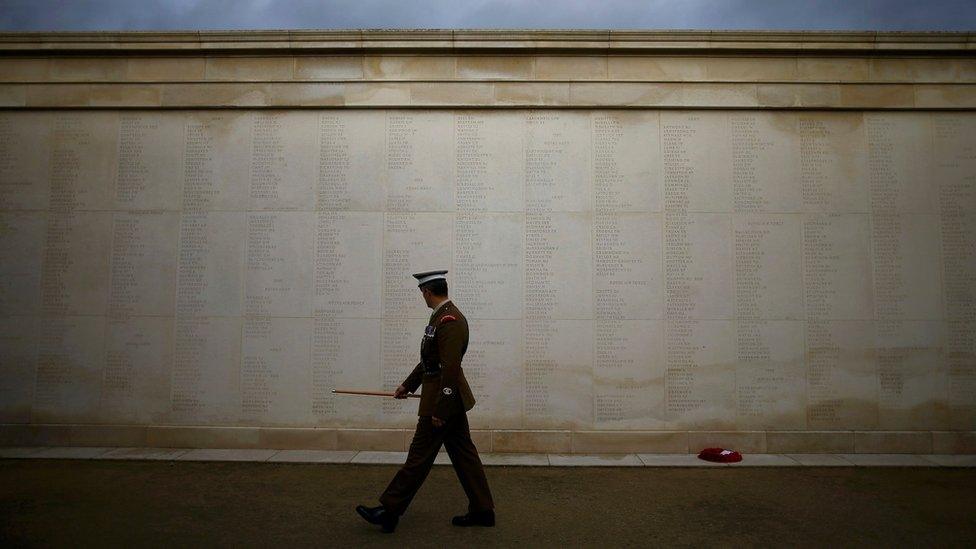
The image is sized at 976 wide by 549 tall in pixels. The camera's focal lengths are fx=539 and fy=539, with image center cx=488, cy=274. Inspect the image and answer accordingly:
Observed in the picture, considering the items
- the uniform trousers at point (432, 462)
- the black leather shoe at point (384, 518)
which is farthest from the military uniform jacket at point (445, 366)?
the black leather shoe at point (384, 518)

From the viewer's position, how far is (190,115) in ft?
27.7

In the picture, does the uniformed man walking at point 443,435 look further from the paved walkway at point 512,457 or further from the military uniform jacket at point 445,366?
the paved walkway at point 512,457

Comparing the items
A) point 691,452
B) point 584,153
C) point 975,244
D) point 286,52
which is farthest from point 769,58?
point 286,52

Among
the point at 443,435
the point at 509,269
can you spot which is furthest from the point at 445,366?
the point at 509,269

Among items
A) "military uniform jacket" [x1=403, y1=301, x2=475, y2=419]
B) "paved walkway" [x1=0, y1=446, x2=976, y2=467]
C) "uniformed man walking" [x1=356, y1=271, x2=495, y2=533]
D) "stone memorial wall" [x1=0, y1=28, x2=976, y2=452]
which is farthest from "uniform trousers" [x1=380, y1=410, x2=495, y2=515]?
"stone memorial wall" [x1=0, y1=28, x2=976, y2=452]

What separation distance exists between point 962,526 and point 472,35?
27.2 feet

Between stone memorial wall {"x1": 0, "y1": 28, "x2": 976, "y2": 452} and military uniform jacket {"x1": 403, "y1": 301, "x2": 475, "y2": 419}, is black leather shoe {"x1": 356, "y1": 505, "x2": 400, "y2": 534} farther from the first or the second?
stone memorial wall {"x1": 0, "y1": 28, "x2": 976, "y2": 452}

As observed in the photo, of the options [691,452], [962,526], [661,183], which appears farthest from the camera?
[661,183]

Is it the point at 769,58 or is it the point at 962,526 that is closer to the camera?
the point at 962,526

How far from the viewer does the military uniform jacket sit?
4938 millimetres

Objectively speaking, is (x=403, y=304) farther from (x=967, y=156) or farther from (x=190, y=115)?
(x=967, y=156)

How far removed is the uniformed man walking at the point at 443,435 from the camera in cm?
485

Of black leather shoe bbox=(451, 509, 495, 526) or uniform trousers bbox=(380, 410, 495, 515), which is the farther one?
black leather shoe bbox=(451, 509, 495, 526)

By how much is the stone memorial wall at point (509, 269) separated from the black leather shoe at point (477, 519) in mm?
2692
